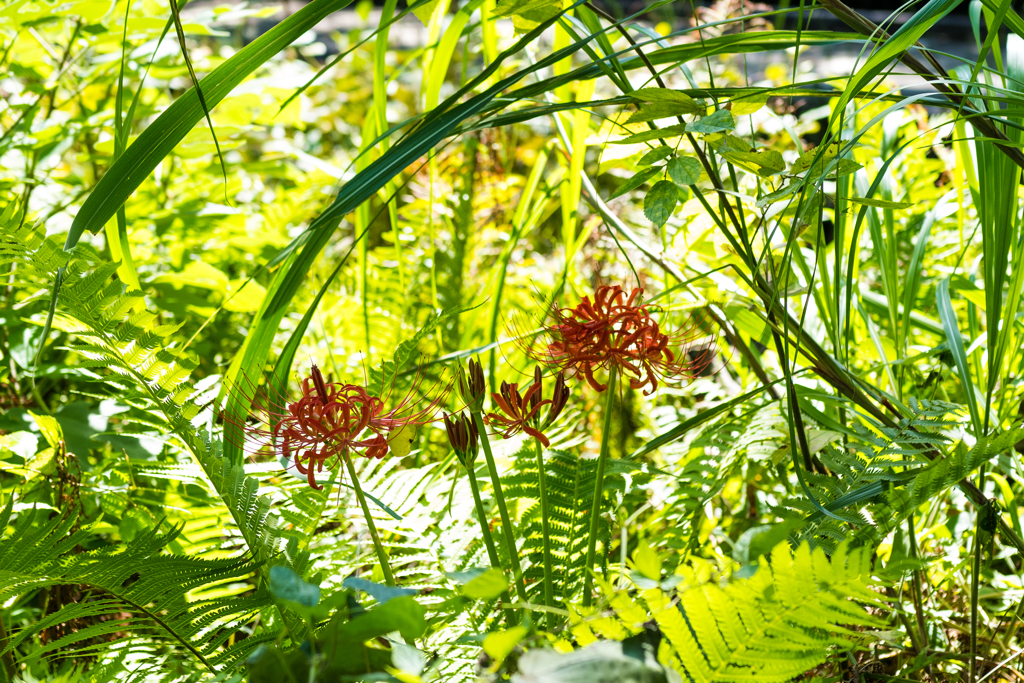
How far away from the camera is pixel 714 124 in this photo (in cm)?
56

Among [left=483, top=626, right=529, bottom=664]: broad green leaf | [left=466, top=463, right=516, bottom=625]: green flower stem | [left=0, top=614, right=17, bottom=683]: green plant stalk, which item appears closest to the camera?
[left=483, top=626, right=529, bottom=664]: broad green leaf

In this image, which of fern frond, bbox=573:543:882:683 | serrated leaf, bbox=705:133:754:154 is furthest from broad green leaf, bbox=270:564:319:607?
serrated leaf, bbox=705:133:754:154

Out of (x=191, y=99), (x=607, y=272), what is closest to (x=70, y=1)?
(x=191, y=99)

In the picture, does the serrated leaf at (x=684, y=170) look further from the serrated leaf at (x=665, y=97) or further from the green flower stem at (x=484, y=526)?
the green flower stem at (x=484, y=526)

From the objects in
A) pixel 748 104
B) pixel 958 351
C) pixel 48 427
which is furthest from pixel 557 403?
pixel 48 427

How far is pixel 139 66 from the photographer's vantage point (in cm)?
136

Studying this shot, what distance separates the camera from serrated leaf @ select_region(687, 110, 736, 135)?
555 mm

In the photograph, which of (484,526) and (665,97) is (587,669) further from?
(665,97)

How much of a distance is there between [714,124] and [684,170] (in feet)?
0.13

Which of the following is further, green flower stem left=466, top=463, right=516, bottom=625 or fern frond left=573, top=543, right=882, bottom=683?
green flower stem left=466, top=463, right=516, bottom=625

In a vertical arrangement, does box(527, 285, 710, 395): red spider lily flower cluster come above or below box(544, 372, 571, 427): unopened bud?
above

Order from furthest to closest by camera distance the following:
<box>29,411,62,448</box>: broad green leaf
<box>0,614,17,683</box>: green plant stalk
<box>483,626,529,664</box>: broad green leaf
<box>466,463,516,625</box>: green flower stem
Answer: <box>29,411,62,448</box>: broad green leaf < <box>0,614,17,683</box>: green plant stalk < <box>466,463,516,625</box>: green flower stem < <box>483,626,529,664</box>: broad green leaf

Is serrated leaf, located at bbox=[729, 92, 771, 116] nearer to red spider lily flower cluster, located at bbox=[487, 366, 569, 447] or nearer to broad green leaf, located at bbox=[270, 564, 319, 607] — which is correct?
red spider lily flower cluster, located at bbox=[487, 366, 569, 447]

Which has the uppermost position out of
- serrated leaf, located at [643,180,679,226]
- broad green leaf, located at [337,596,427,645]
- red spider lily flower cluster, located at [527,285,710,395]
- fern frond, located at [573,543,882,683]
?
serrated leaf, located at [643,180,679,226]
